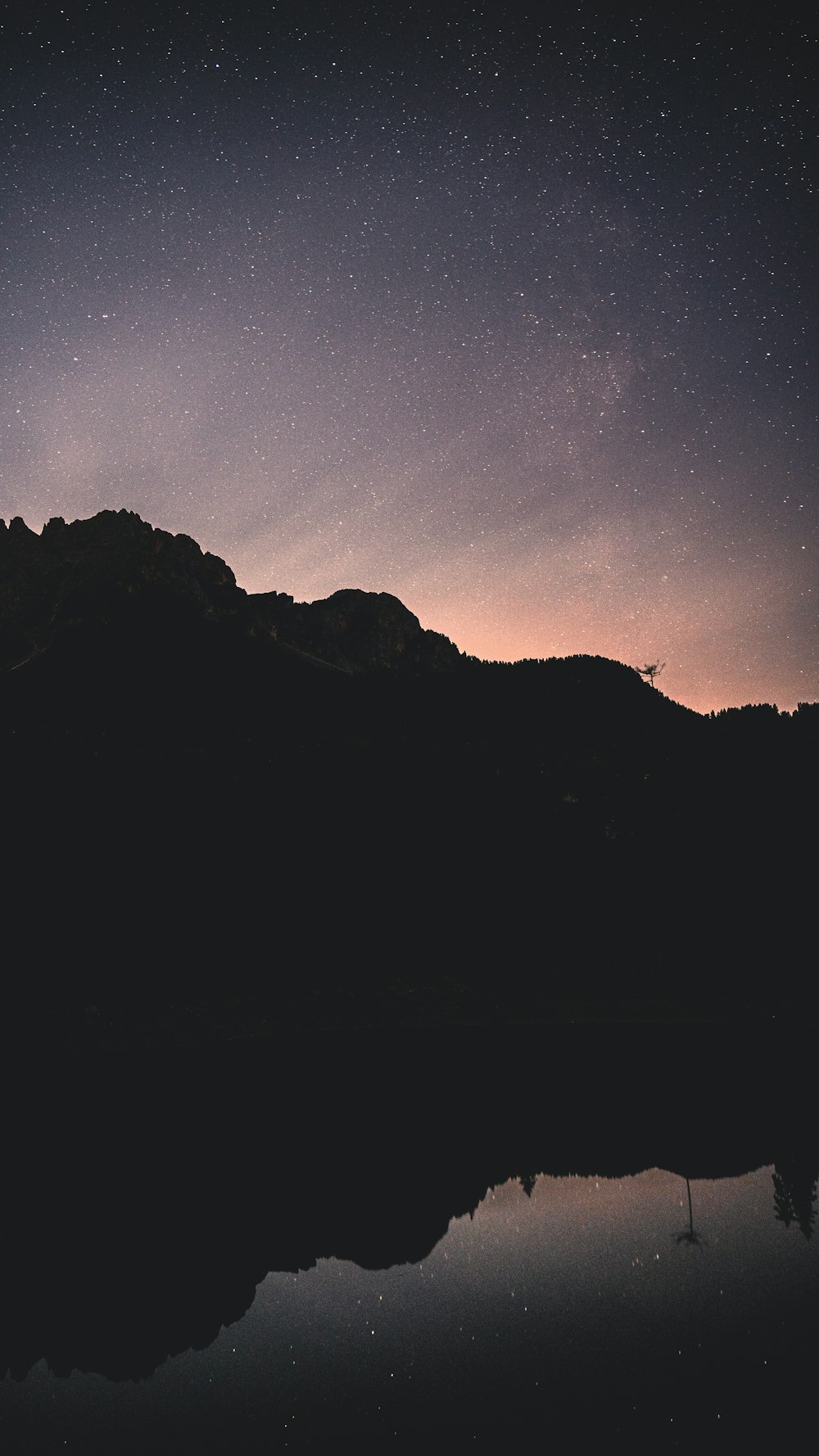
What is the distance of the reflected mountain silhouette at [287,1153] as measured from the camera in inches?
584

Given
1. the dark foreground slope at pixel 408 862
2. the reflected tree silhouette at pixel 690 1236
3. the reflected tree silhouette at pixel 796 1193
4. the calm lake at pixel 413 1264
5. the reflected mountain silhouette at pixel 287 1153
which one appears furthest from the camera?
the dark foreground slope at pixel 408 862

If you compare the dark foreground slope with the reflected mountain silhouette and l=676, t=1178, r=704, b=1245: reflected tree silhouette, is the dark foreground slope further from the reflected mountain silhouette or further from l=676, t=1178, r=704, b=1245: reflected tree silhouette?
l=676, t=1178, r=704, b=1245: reflected tree silhouette

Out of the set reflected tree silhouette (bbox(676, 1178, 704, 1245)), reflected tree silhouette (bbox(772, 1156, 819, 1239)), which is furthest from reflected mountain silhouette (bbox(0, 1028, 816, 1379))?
reflected tree silhouette (bbox(676, 1178, 704, 1245))

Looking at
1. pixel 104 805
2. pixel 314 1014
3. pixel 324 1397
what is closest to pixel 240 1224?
pixel 324 1397

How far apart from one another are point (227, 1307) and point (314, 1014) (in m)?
29.7

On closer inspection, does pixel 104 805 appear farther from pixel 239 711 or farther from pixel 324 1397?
pixel 324 1397

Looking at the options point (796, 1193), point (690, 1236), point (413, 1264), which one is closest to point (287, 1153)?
point (413, 1264)

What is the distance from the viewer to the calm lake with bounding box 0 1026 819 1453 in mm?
10758

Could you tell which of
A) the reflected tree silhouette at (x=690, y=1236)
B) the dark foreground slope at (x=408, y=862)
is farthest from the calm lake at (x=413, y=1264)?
the dark foreground slope at (x=408, y=862)

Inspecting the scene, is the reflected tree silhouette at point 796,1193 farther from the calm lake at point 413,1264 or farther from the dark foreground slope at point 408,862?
the dark foreground slope at point 408,862

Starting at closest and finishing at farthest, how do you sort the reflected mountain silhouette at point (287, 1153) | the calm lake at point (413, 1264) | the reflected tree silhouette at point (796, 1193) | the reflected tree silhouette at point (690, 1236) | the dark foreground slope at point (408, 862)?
the calm lake at point (413, 1264) < the reflected mountain silhouette at point (287, 1153) < the reflected tree silhouette at point (690, 1236) < the reflected tree silhouette at point (796, 1193) < the dark foreground slope at point (408, 862)

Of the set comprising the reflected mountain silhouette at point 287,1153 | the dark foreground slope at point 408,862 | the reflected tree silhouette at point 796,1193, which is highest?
the dark foreground slope at point 408,862

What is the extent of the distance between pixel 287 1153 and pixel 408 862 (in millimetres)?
39903

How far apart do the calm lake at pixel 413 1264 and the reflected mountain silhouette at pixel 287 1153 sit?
10cm
